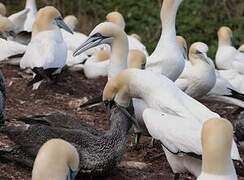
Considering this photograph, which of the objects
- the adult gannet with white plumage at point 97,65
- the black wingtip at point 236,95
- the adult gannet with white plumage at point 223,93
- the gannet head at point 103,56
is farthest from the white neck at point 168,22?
the gannet head at point 103,56

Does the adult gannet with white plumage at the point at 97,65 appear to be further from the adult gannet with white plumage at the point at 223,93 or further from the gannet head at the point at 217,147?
the gannet head at the point at 217,147

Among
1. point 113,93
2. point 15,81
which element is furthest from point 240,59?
point 113,93

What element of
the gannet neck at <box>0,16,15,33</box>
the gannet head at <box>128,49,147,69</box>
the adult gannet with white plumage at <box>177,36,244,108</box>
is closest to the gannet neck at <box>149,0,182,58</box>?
the gannet head at <box>128,49,147,69</box>

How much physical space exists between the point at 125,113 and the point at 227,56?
737cm

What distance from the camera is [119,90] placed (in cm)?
711

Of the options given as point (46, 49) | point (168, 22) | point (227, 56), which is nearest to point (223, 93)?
point (168, 22)

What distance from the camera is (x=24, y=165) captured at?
673 centimetres

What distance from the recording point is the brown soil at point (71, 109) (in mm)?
6970

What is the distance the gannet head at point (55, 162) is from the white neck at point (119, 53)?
3.96 meters

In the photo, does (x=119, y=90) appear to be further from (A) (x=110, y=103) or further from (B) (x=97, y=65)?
(B) (x=97, y=65)

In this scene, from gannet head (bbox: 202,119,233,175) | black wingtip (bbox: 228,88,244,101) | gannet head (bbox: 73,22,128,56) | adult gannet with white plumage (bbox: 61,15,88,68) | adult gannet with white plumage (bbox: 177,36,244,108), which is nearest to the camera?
gannet head (bbox: 202,119,233,175)

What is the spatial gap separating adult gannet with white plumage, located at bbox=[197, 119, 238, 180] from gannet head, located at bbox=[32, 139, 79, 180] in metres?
0.80

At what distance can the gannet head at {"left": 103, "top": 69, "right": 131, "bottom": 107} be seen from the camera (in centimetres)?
705

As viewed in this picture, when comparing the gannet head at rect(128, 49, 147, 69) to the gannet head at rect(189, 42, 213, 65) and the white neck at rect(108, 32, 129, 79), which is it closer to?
the white neck at rect(108, 32, 129, 79)
